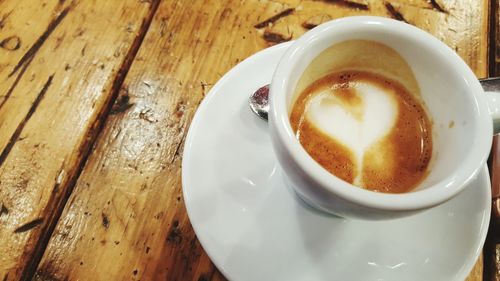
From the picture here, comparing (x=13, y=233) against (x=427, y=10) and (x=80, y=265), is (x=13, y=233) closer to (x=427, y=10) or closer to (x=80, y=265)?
(x=80, y=265)

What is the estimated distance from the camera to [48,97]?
0.87 m

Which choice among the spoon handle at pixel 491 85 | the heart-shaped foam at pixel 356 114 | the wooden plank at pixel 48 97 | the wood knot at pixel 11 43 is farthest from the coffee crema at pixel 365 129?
the wood knot at pixel 11 43

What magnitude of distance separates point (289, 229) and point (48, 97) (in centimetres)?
61

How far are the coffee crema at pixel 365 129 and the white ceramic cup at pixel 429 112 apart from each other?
0.14ft

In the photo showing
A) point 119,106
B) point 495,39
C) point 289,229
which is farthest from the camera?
point 495,39

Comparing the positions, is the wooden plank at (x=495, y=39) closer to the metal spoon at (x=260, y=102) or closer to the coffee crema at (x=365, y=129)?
the coffee crema at (x=365, y=129)

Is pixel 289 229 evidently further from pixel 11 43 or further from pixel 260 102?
pixel 11 43

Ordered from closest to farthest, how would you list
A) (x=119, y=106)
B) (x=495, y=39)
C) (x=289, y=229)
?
(x=289, y=229), (x=119, y=106), (x=495, y=39)

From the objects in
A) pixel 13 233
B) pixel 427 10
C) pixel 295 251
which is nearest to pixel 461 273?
pixel 295 251

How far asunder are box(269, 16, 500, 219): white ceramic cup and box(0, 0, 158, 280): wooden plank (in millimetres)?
461

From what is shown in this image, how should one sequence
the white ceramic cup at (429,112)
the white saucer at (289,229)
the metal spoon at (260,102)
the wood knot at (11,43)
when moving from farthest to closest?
the wood knot at (11,43) → the metal spoon at (260,102) → the white saucer at (289,229) → the white ceramic cup at (429,112)

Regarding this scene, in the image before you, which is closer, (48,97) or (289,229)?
(289,229)

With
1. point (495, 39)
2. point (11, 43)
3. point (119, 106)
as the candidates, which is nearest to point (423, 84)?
point (495, 39)

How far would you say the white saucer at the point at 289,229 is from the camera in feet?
2.14
